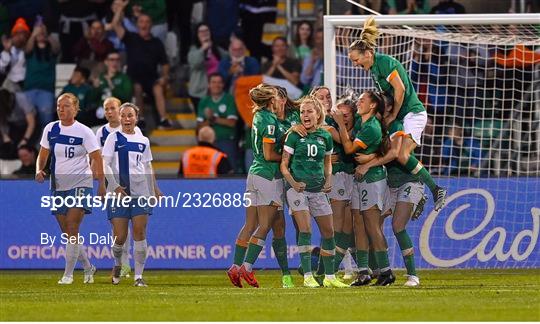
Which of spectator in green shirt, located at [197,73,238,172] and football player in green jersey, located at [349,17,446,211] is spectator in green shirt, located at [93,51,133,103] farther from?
football player in green jersey, located at [349,17,446,211]

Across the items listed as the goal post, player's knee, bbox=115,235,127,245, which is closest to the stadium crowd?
the goal post

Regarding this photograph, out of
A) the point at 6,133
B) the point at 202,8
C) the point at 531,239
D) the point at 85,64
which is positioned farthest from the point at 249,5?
the point at 531,239

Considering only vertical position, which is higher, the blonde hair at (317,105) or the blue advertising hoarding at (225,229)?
the blonde hair at (317,105)

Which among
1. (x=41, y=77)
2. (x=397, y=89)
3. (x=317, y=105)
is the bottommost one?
(x=41, y=77)

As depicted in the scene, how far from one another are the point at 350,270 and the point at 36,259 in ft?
13.6

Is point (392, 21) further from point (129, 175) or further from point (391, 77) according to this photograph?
point (129, 175)

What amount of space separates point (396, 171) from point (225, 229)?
404cm

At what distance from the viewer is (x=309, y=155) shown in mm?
13945

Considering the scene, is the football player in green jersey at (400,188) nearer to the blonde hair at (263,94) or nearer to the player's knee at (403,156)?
the player's knee at (403,156)

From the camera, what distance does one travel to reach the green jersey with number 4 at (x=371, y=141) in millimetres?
14156

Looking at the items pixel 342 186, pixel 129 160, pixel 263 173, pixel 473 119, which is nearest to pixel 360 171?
pixel 342 186

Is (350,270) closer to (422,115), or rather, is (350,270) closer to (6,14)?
(422,115)

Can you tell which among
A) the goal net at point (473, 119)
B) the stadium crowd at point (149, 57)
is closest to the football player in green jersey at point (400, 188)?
the goal net at point (473, 119)

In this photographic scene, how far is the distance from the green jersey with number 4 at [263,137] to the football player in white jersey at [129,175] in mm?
1492
